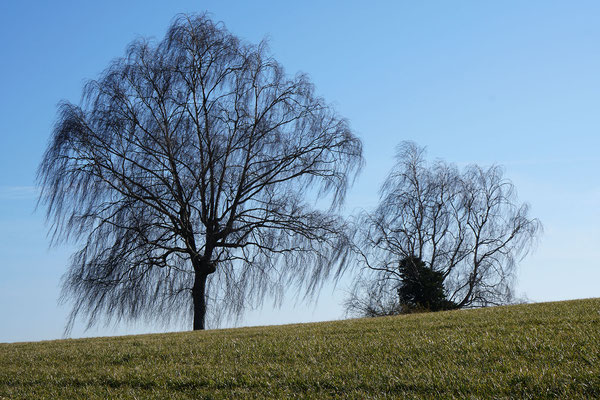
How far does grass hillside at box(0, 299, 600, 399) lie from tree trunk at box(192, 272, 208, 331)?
5.52m

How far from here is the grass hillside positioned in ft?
20.1

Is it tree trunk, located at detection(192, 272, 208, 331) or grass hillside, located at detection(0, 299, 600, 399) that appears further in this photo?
tree trunk, located at detection(192, 272, 208, 331)

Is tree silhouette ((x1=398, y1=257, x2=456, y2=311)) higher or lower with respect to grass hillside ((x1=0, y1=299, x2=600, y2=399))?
higher

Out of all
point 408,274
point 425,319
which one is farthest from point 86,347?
point 408,274

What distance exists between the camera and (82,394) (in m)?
7.55

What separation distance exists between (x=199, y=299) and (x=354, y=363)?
1005cm

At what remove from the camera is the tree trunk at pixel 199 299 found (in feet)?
54.2

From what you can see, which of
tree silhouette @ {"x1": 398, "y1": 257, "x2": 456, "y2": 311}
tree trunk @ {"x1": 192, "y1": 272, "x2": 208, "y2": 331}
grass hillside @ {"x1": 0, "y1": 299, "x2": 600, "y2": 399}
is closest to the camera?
grass hillside @ {"x1": 0, "y1": 299, "x2": 600, "y2": 399}

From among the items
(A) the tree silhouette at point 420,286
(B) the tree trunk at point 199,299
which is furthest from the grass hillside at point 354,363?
(A) the tree silhouette at point 420,286

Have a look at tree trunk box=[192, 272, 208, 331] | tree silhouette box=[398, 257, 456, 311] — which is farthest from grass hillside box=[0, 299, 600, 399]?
tree silhouette box=[398, 257, 456, 311]

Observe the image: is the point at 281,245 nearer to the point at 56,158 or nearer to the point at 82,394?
the point at 56,158

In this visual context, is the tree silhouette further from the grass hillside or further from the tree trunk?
the grass hillside

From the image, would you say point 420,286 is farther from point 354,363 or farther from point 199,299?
point 354,363

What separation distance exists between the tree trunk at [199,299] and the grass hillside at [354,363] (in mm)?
5518
